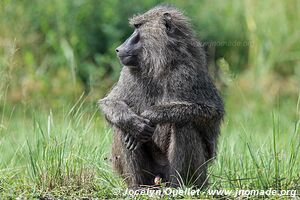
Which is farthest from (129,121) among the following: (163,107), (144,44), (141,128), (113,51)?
(113,51)

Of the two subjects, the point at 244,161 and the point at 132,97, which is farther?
the point at 244,161

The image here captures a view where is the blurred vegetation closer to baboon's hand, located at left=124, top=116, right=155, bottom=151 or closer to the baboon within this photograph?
the baboon

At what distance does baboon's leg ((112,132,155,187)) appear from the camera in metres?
5.89

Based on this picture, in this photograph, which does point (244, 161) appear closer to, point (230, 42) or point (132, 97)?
point (132, 97)

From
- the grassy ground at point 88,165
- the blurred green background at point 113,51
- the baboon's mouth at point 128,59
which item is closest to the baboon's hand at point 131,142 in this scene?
the grassy ground at point 88,165

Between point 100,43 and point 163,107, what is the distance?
5920 millimetres

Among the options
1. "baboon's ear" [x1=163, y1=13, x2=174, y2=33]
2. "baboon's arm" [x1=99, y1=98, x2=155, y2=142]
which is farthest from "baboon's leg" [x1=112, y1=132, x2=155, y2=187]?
"baboon's ear" [x1=163, y1=13, x2=174, y2=33]

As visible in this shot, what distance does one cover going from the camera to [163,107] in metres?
5.77

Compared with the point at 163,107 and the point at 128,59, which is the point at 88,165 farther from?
the point at 128,59

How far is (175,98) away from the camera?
582cm

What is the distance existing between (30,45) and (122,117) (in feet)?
19.5

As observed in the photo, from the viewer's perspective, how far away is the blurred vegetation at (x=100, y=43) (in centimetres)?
1097

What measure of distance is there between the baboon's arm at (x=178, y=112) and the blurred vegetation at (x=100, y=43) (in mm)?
4633

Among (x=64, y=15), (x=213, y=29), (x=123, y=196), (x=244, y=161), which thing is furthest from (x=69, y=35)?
(x=123, y=196)
